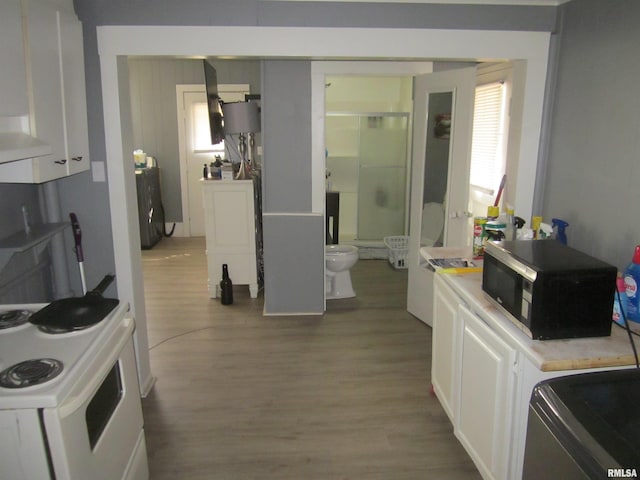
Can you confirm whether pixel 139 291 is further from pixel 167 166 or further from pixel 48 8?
pixel 167 166

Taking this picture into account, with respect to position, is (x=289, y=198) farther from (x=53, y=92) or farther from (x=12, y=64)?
(x=12, y=64)

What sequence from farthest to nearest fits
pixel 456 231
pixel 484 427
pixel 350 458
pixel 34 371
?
1. pixel 456 231
2. pixel 350 458
3. pixel 484 427
4. pixel 34 371

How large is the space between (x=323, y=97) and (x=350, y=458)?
2.58 m

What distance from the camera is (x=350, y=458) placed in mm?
2406

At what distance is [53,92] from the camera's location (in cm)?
216

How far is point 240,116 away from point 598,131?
122 inches

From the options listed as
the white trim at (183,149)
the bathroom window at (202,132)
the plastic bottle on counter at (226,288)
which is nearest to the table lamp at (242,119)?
the plastic bottle on counter at (226,288)

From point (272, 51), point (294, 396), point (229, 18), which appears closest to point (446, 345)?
point (294, 396)

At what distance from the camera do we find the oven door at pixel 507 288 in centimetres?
176

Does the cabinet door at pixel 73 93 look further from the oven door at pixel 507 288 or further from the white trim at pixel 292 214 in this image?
the oven door at pixel 507 288

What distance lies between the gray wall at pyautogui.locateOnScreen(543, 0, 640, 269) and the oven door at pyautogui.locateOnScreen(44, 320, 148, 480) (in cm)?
214

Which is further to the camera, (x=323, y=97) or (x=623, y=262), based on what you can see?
(x=323, y=97)

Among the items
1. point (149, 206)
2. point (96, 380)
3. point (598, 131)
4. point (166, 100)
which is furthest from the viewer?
point (166, 100)

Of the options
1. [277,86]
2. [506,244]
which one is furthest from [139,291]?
[506,244]
